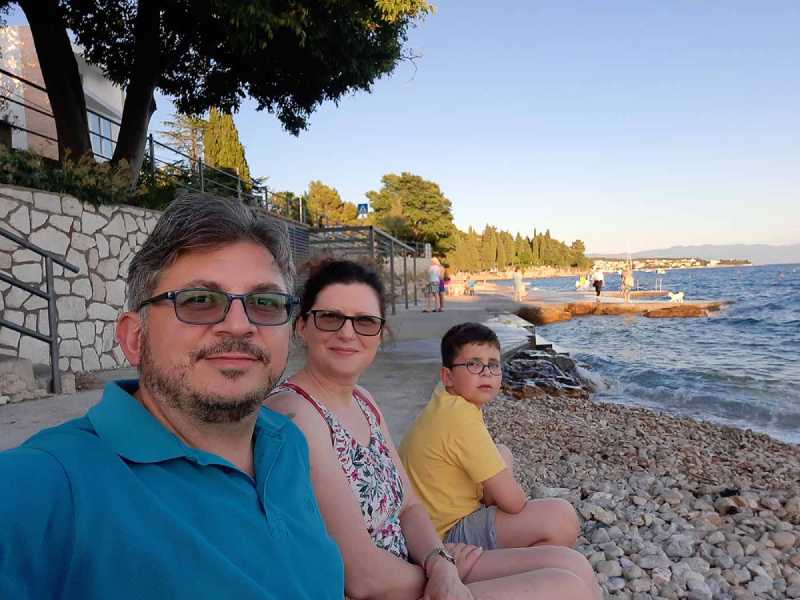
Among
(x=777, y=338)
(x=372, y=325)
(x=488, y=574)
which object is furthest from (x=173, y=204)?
(x=777, y=338)

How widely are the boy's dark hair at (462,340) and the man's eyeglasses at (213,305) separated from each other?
1257 mm

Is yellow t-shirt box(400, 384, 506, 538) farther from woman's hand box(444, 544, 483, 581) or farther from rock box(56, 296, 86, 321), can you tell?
rock box(56, 296, 86, 321)

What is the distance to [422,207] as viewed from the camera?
49.6m

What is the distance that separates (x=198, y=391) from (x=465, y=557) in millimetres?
1209

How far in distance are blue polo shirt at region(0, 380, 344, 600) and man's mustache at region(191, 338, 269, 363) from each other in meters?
0.16

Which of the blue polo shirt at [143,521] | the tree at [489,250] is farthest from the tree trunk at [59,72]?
the tree at [489,250]

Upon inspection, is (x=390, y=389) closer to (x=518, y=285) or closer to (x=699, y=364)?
(x=699, y=364)

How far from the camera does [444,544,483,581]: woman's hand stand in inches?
74.2

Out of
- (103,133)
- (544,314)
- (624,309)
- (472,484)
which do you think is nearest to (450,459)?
(472,484)

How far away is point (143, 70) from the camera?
802cm

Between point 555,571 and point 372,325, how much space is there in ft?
3.18

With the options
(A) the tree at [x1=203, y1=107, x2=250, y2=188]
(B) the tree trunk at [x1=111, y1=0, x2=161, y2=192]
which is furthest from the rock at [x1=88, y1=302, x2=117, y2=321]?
(A) the tree at [x1=203, y1=107, x2=250, y2=188]

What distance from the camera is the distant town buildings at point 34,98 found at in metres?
11.9

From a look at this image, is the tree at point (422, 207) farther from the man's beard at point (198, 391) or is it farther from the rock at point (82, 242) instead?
the man's beard at point (198, 391)
